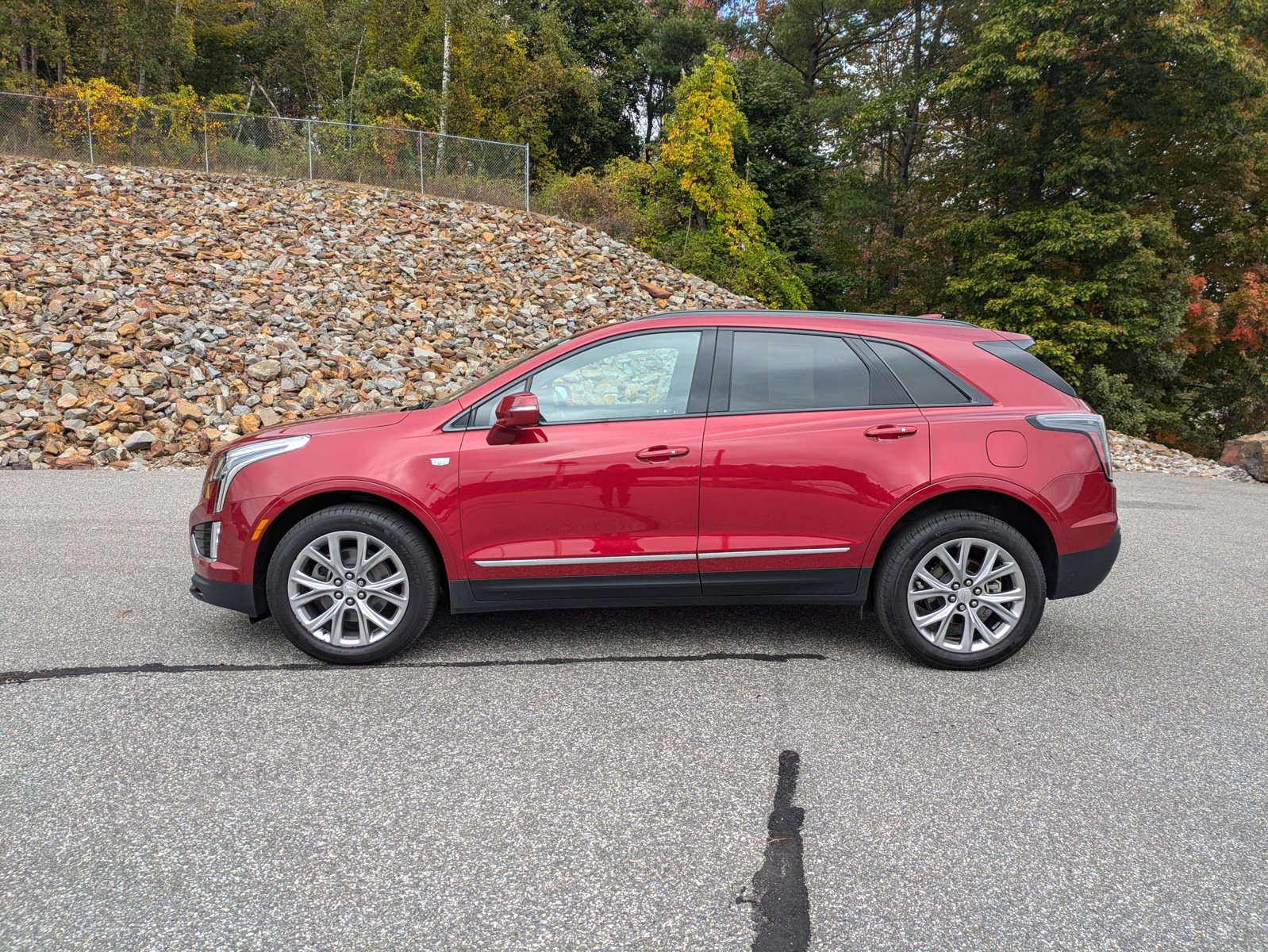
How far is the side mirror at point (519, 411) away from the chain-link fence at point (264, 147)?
1992cm

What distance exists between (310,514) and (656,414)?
1763 millimetres

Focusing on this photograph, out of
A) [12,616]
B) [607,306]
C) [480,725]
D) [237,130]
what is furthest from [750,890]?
[237,130]

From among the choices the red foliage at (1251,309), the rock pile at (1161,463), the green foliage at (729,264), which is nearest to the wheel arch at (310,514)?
the rock pile at (1161,463)

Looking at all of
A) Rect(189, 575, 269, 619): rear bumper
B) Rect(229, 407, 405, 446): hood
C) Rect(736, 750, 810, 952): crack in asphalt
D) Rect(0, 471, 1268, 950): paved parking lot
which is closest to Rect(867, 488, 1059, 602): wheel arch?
Rect(0, 471, 1268, 950): paved parking lot

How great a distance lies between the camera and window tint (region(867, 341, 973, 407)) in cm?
435

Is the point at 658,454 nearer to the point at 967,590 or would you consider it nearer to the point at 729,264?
the point at 967,590

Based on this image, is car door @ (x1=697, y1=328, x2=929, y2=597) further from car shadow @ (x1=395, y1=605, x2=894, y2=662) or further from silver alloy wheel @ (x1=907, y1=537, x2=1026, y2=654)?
car shadow @ (x1=395, y1=605, x2=894, y2=662)

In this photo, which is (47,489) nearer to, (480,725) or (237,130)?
(480,725)

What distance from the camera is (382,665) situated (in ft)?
14.0

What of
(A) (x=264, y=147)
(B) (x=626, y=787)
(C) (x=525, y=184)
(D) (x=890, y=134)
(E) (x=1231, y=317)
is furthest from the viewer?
(D) (x=890, y=134)

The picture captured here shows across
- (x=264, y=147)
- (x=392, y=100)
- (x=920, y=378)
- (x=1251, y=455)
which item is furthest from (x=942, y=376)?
(x=392, y=100)

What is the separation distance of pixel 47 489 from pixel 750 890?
31.4ft

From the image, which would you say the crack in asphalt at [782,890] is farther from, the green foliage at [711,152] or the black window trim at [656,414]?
the green foliage at [711,152]

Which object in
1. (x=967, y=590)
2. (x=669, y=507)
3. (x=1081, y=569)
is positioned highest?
(x=669, y=507)
